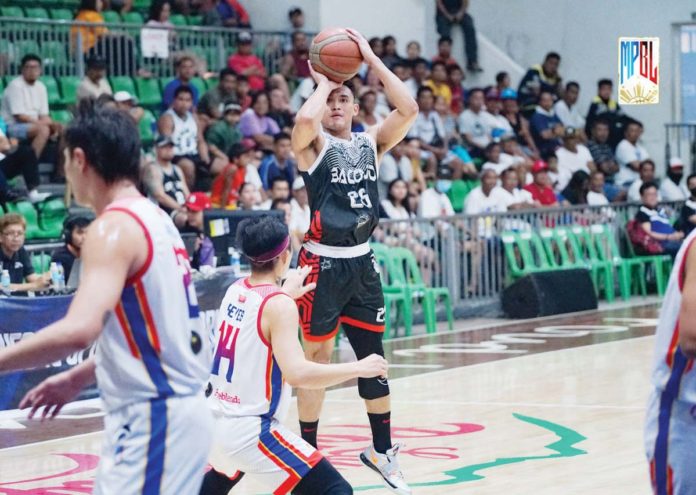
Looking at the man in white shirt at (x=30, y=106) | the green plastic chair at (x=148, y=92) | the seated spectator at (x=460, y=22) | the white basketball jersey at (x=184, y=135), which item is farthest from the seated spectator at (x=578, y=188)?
the man in white shirt at (x=30, y=106)

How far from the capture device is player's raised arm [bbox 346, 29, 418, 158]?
24.6 ft

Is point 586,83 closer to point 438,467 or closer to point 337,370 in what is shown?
point 438,467

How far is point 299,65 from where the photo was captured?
1923cm

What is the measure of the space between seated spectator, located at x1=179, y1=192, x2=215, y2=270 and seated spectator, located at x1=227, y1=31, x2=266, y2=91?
447 cm

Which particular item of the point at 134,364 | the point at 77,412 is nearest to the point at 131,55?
the point at 77,412

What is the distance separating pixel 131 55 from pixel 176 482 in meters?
14.1

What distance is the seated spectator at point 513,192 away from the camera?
17125 mm

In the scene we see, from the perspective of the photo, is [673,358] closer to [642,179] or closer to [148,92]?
[148,92]

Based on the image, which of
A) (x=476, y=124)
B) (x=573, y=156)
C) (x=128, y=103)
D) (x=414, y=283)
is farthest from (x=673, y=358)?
(x=573, y=156)

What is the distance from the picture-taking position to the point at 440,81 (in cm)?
2014

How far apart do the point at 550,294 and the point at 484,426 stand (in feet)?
23.6

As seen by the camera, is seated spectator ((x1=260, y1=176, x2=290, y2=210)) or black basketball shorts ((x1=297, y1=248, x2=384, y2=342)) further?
seated spectator ((x1=260, y1=176, x2=290, y2=210))

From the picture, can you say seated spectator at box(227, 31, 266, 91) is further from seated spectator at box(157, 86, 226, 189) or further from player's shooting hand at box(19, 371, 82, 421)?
player's shooting hand at box(19, 371, 82, 421)

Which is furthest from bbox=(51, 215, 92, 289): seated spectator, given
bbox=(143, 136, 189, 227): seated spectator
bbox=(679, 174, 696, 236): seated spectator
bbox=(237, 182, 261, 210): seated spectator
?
bbox=(679, 174, 696, 236): seated spectator
